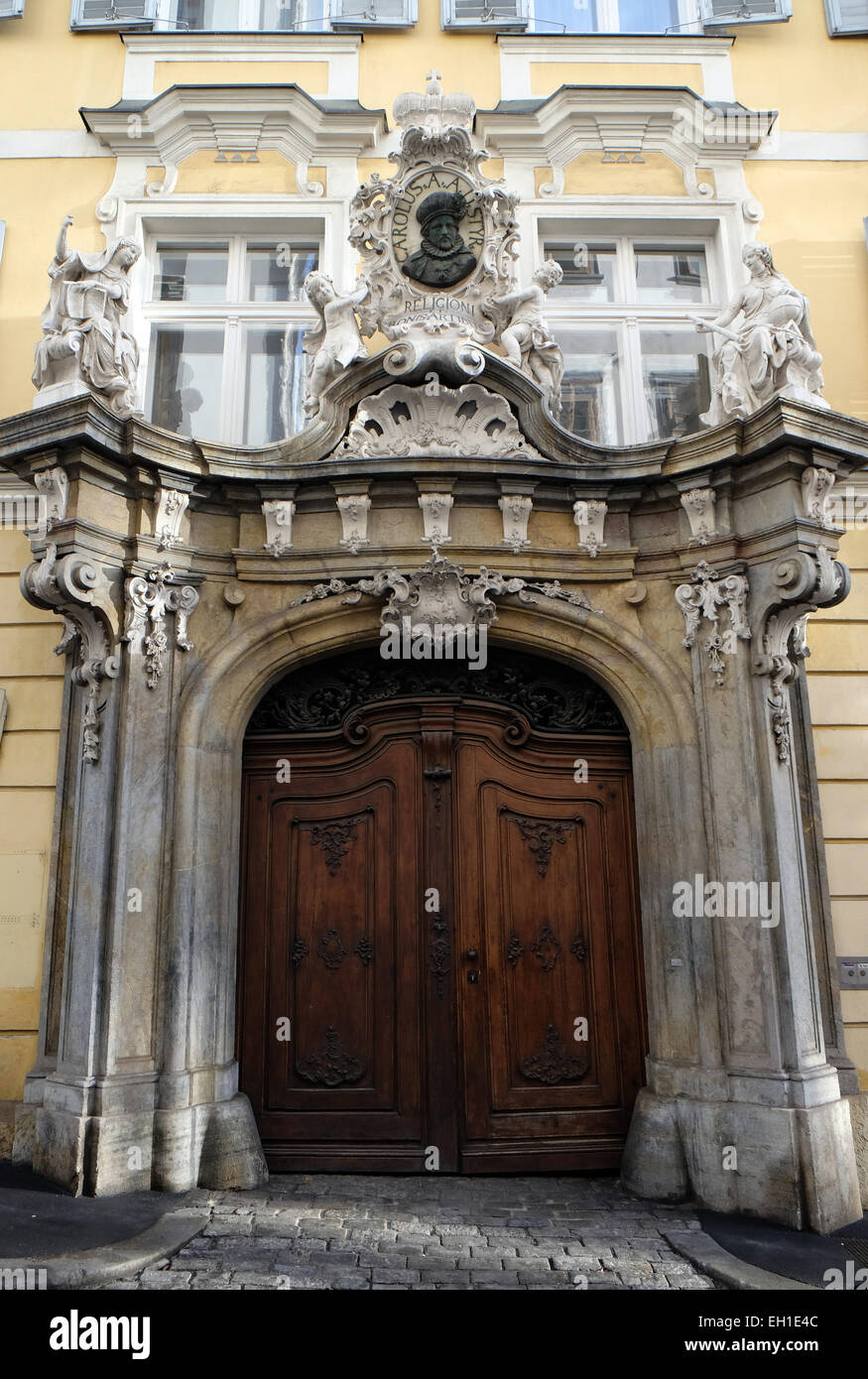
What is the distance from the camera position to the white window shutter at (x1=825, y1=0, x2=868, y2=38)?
728 centimetres

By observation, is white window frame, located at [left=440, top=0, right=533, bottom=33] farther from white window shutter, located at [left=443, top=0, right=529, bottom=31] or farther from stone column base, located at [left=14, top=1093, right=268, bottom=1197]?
stone column base, located at [left=14, top=1093, right=268, bottom=1197]

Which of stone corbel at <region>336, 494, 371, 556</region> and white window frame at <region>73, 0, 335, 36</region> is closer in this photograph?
stone corbel at <region>336, 494, 371, 556</region>

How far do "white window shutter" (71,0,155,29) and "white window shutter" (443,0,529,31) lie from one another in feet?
7.41

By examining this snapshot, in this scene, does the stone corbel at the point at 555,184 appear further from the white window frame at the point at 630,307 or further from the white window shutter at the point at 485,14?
the white window shutter at the point at 485,14

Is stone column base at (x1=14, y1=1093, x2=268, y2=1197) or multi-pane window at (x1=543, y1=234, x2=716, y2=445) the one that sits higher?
multi-pane window at (x1=543, y1=234, x2=716, y2=445)

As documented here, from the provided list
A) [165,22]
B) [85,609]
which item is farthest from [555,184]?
[85,609]

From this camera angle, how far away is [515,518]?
221 inches

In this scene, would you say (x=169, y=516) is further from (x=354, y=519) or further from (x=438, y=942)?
(x=438, y=942)

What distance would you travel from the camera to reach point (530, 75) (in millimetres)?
7270

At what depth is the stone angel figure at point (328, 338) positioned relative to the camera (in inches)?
230

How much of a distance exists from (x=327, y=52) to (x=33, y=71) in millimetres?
2184

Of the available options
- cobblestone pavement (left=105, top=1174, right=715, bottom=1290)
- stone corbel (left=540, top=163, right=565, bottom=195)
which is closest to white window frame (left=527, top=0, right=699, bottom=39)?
stone corbel (left=540, top=163, right=565, bottom=195)

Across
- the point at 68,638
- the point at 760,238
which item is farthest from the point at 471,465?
the point at 760,238

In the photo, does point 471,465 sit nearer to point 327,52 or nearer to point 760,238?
point 760,238
